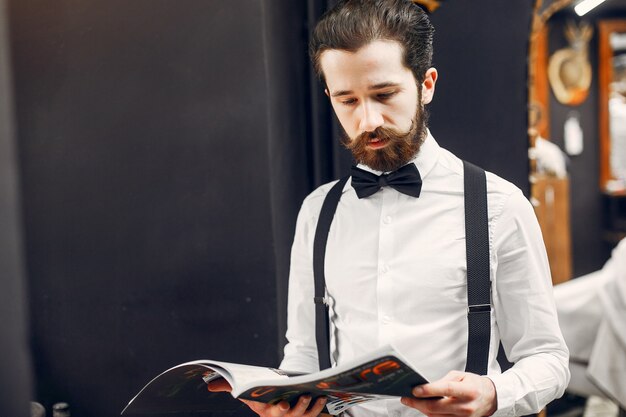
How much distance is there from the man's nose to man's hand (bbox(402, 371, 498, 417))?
47 centimetres

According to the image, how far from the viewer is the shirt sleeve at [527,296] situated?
1320 mm

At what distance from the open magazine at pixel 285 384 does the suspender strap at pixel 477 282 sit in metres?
0.25

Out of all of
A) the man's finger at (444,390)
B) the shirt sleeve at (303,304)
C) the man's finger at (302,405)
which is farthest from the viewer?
the shirt sleeve at (303,304)

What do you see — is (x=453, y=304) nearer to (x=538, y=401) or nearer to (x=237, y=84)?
(x=538, y=401)

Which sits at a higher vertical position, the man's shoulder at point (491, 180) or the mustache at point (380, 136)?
the mustache at point (380, 136)

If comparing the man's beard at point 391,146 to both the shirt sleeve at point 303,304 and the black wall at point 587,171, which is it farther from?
the black wall at point 587,171

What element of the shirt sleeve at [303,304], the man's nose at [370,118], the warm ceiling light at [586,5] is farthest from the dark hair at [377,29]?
the warm ceiling light at [586,5]

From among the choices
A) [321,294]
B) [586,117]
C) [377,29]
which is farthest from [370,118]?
[586,117]

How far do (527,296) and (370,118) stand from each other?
0.45 meters

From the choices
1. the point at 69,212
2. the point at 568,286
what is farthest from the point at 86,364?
the point at 568,286

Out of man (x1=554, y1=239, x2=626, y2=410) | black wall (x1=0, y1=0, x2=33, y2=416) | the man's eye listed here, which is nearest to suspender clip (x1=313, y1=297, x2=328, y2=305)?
the man's eye

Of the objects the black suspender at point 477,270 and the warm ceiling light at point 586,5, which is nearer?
the black suspender at point 477,270

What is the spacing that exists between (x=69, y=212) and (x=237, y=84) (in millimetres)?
616

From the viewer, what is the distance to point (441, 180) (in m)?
1.46
